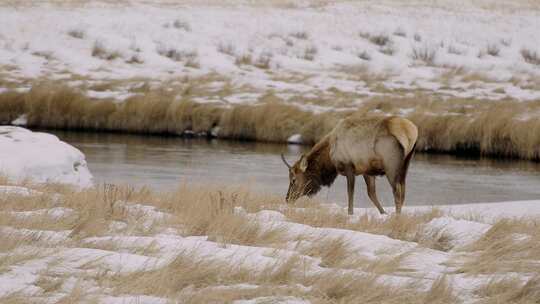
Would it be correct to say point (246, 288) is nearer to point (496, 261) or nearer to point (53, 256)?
point (53, 256)

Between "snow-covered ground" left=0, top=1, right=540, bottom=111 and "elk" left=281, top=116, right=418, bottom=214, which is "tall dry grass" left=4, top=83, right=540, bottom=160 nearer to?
"snow-covered ground" left=0, top=1, right=540, bottom=111

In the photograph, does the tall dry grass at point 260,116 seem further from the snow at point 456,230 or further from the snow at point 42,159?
the snow at point 456,230

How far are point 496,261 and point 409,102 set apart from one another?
15775 mm

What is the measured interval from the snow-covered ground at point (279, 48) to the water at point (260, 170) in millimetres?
3381

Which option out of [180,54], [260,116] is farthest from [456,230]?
[180,54]

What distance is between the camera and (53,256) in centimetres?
486

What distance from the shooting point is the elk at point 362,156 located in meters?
8.84

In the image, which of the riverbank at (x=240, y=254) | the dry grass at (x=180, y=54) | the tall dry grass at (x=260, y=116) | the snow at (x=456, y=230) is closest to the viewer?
the riverbank at (x=240, y=254)

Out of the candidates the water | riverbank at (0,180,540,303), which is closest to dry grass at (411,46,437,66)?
the water

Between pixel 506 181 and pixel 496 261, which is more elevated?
pixel 496 261

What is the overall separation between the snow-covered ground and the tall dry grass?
73 cm

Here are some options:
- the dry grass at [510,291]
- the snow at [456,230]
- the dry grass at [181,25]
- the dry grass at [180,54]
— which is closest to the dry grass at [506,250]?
the snow at [456,230]

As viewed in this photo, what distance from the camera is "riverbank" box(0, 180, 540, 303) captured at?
454cm

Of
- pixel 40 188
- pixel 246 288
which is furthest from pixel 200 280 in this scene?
pixel 40 188
